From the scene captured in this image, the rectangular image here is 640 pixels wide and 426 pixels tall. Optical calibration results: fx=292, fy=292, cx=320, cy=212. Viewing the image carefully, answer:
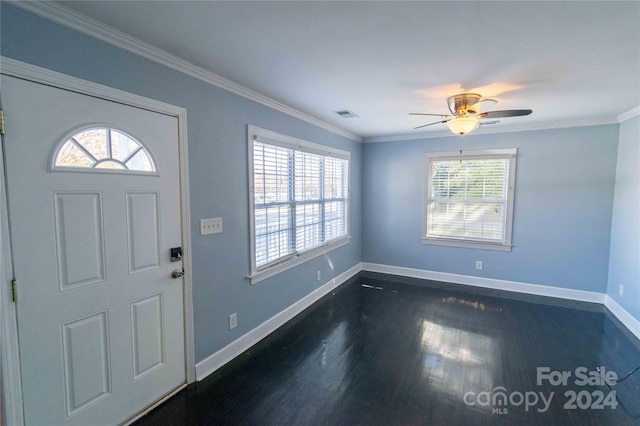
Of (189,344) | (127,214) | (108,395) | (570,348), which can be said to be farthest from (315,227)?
(570,348)

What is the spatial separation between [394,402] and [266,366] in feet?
3.56

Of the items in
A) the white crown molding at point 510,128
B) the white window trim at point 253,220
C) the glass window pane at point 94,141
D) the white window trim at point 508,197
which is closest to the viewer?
the glass window pane at point 94,141

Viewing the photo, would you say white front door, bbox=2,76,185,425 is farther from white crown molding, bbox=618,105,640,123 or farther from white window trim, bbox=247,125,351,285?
white crown molding, bbox=618,105,640,123

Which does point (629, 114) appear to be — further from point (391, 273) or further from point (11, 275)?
point (11, 275)

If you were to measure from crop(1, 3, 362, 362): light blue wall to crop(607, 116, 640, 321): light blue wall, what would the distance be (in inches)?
149

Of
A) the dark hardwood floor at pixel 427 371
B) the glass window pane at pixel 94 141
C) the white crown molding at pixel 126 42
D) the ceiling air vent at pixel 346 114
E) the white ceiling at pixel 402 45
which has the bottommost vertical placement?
the dark hardwood floor at pixel 427 371

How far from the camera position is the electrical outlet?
7.66 feet

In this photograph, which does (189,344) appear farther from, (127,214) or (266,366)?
(127,214)

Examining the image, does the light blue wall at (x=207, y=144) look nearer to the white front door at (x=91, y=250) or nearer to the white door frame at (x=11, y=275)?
the white door frame at (x=11, y=275)

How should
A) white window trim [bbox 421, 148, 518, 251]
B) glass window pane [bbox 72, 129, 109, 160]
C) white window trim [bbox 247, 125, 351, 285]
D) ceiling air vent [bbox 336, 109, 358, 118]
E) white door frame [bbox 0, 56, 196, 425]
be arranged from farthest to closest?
1. white window trim [bbox 421, 148, 518, 251]
2. ceiling air vent [bbox 336, 109, 358, 118]
3. white window trim [bbox 247, 125, 351, 285]
4. glass window pane [bbox 72, 129, 109, 160]
5. white door frame [bbox 0, 56, 196, 425]

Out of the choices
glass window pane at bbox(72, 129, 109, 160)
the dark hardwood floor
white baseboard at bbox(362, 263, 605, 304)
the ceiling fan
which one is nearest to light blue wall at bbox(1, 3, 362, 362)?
glass window pane at bbox(72, 129, 109, 160)

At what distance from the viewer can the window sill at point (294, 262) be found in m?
2.93

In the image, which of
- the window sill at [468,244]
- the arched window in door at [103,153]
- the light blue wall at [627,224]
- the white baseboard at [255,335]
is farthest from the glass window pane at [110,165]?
the light blue wall at [627,224]

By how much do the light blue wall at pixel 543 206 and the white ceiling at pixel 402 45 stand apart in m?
1.07
